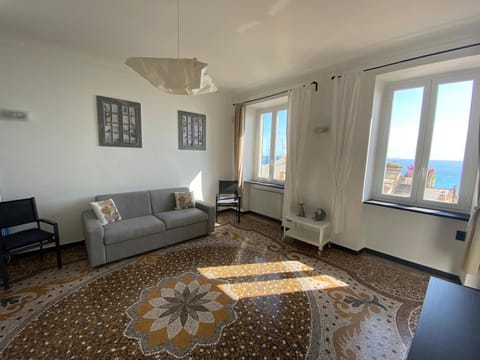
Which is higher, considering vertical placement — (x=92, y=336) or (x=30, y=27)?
(x=30, y=27)

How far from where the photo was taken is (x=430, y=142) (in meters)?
2.59

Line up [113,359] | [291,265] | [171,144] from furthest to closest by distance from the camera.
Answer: [171,144] < [291,265] < [113,359]

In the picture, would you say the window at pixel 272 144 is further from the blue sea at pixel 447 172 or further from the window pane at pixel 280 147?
the blue sea at pixel 447 172

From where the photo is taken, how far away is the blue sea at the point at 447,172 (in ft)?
8.05

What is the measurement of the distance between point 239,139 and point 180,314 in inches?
134

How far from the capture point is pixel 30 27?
2.28 metres

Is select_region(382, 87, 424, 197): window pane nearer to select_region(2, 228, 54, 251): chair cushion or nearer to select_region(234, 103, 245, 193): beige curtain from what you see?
select_region(234, 103, 245, 193): beige curtain

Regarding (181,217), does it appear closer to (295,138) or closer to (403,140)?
(295,138)

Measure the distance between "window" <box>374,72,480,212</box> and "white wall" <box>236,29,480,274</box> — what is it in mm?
307

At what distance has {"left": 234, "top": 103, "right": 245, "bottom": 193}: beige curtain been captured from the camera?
4.47 m

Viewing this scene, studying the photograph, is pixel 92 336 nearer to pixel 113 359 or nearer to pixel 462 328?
pixel 113 359

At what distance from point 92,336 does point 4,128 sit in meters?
2.62

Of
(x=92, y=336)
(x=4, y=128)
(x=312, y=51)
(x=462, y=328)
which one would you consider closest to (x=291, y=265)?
(x=462, y=328)

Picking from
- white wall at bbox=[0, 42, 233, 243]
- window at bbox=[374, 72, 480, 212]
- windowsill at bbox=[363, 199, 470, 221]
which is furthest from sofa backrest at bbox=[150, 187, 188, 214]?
window at bbox=[374, 72, 480, 212]
